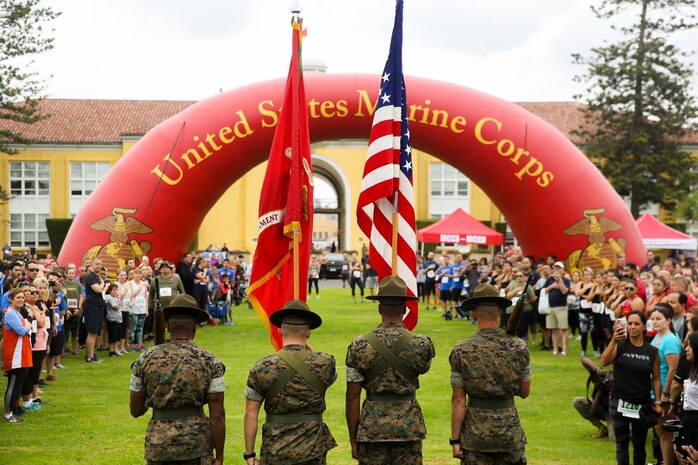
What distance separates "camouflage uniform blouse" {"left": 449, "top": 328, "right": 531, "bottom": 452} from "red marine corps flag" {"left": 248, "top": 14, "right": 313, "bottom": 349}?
116 inches

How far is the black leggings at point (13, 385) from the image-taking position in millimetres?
9820

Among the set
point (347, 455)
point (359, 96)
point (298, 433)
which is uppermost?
point (359, 96)

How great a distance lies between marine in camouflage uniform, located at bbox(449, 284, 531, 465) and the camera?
5.88 metres

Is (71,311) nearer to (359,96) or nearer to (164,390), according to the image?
(359,96)

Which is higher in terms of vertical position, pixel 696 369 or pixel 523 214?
pixel 523 214

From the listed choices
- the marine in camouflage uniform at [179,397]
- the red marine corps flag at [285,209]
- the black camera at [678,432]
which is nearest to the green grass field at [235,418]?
the red marine corps flag at [285,209]

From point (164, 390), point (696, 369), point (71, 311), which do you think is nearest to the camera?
point (164, 390)

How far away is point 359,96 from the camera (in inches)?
727

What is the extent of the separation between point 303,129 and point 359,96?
9621 mm

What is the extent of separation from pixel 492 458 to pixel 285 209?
371cm

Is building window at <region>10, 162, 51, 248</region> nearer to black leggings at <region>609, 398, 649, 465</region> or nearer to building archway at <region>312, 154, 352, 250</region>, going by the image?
building archway at <region>312, 154, 352, 250</region>

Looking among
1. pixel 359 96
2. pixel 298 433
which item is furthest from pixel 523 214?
pixel 298 433

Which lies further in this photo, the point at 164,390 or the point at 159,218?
the point at 159,218

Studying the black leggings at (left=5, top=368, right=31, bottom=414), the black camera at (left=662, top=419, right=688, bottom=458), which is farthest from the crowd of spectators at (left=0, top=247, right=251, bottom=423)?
the black camera at (left=662, top=419, right=688, bottom=458)
